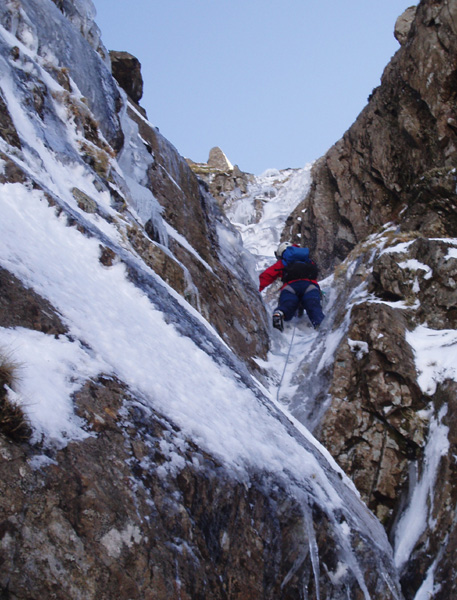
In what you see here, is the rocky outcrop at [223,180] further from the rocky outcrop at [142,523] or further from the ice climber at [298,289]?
the rocky outcrop at [142,523]

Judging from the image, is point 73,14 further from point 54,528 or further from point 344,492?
point 54,528

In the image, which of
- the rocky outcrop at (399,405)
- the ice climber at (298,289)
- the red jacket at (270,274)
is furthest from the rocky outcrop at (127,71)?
the rocky outcrop at (399,405)

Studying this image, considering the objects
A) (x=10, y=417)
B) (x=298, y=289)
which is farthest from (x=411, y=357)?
(x=10, y=417)

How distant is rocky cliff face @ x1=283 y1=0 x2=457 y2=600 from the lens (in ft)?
20.0

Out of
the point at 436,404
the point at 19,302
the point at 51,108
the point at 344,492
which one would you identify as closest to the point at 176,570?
the point at 19,302

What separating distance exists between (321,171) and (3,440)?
1921 centimetres

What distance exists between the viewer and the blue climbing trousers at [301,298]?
37.2 feet

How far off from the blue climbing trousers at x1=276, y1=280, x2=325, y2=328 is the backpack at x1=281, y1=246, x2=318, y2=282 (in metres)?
0.20

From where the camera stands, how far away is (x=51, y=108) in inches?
332

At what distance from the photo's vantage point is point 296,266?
1180 centimetres

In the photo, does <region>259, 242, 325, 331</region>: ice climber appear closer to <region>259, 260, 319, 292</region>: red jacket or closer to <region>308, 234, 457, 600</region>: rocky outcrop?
<region>259, 260, 319, 292</region>: red jacket

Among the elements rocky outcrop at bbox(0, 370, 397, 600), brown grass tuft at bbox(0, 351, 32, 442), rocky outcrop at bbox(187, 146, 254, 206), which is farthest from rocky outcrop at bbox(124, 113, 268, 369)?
rocky outcrop at bbox(187, 146, 254, 206)

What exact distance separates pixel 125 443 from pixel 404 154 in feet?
47.5

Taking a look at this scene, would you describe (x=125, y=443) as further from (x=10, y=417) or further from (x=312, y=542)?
(x=312, y=542)
